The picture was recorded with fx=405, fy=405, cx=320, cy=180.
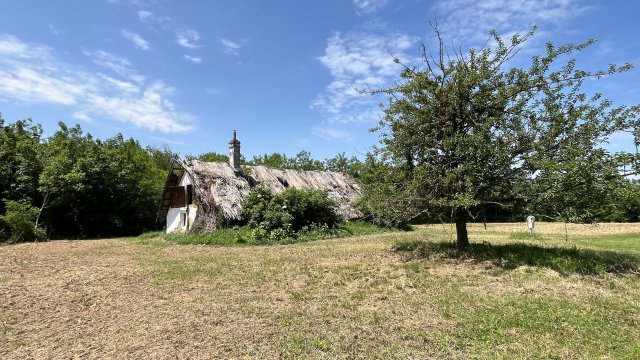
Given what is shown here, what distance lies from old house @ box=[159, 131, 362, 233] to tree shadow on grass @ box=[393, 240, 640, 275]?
→ 24.2 ft

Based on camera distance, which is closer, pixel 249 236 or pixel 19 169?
pixel 249 236

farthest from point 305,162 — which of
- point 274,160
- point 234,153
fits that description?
point 234,153

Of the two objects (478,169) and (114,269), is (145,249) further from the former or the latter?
(478,169)

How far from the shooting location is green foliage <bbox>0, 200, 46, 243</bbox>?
764 inches

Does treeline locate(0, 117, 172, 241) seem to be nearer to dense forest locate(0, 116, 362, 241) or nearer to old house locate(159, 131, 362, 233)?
dense forest locate(0, 116, 362, 241)

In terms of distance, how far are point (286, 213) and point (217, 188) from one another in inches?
177

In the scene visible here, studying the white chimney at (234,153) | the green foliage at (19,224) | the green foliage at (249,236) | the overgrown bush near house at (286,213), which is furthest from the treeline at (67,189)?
the overgrown bush near house at (286,213)

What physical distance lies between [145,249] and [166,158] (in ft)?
114

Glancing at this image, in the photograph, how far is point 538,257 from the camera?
10305 millimetres

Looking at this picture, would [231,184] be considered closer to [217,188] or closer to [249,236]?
[217,188]

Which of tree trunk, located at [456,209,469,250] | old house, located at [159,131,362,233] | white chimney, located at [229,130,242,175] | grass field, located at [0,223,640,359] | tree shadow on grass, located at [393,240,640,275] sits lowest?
grass field, located at [0,223,640,359]

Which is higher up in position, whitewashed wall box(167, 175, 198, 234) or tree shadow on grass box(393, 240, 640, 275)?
whitewashed wall box(167, 175, 198, 234)

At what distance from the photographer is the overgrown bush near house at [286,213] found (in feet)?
62.4

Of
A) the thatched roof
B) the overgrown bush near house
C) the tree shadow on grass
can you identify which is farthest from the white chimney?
the tree shadow on grass
